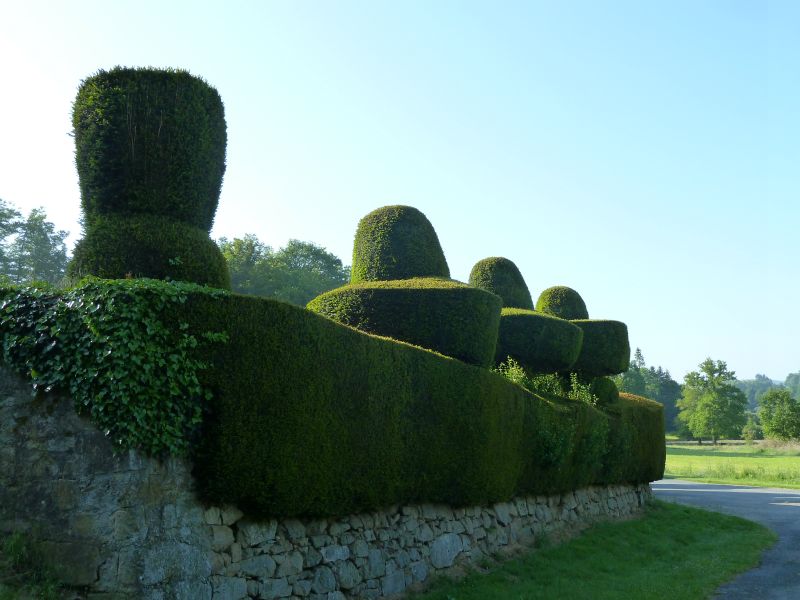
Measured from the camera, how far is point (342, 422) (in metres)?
7.77

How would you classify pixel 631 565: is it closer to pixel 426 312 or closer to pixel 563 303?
pixel 426 312

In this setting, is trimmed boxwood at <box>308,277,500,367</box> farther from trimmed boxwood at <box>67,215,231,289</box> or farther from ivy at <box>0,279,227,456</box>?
ivy at <box>0,279,227,456</box>

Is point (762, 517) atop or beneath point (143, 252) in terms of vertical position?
beneath

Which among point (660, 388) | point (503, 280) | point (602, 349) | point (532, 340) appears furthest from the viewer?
point (660, 388)

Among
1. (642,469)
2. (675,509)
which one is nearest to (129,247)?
(642,469)

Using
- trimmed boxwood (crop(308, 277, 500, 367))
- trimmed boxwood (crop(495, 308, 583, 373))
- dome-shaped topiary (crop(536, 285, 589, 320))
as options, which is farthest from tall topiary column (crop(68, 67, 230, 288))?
dome-shaped topiary (crop(536, 285, 589, 320))

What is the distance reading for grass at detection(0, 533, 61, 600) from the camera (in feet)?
18.2

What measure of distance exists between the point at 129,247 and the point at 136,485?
2.79 m

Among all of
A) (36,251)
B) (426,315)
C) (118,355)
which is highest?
(36,251)

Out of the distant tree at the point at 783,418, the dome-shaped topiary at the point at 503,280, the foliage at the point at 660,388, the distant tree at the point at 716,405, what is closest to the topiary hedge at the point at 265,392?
the dome-shaped topiary at the point at 503,280

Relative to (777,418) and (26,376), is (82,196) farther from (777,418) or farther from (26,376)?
(777,418)

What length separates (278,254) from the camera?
50.3m

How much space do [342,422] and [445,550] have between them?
11.5ft

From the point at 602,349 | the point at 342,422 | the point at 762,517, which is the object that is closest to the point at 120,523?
the point at 342,422
